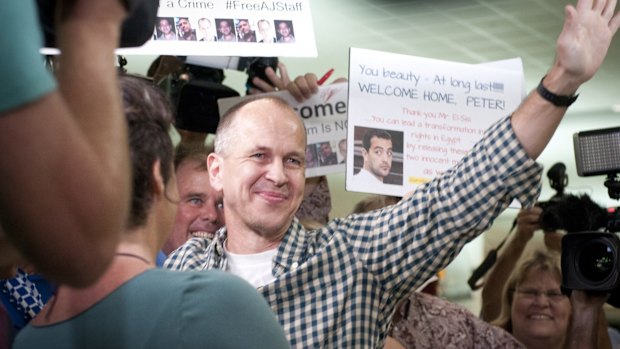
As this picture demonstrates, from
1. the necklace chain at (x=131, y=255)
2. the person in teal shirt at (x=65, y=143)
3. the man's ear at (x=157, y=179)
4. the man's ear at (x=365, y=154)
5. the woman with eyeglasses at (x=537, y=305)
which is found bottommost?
the woman with eyeglasses at (x=537, y=305)

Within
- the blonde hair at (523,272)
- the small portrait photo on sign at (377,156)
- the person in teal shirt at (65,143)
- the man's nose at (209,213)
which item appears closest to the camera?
the person in teal shirt at (65,143)

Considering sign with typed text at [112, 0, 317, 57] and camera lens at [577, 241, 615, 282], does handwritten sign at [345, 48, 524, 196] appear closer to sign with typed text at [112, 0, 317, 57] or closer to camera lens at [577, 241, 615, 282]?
sign with typed text at [112, 0, 317, 57]

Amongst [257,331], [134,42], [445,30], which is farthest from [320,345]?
[445,30]

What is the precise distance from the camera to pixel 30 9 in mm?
792

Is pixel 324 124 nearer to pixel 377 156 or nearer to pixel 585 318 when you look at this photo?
pixel 377 156

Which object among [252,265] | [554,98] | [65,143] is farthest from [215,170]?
[65,143]

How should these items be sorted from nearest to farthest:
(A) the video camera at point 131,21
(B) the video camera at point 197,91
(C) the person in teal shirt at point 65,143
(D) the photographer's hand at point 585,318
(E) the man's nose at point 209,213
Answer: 1. (C) the person in teal shirt at point 65,143
2. (A) the video camera at point 131,21
3. (D) the photographer's hand at point 585,318
4. (B) the video camera at point 197,91
5. (E) the man's nose at point 209,213

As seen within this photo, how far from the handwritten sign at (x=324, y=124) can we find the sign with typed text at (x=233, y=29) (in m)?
0.26

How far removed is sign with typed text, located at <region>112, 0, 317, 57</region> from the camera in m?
2.40

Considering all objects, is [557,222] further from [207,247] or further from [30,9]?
[30,9]

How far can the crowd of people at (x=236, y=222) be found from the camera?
2.58ft

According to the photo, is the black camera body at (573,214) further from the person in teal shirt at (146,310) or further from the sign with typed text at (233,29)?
the person in teal shirt at (146,310)

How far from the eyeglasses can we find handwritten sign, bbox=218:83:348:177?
1.00 m

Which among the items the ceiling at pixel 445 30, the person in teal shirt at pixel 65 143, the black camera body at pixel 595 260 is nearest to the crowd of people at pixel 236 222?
the person in teal shirt at pixel 65 143
